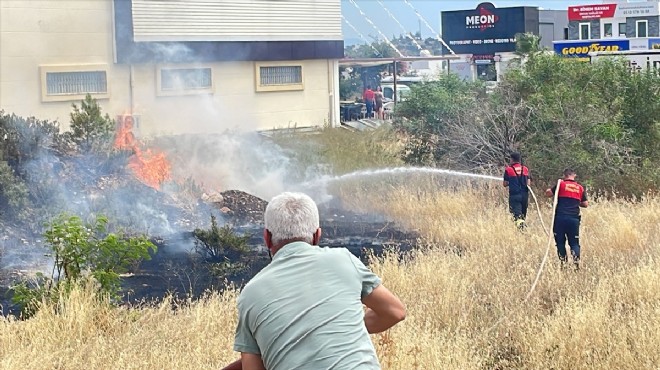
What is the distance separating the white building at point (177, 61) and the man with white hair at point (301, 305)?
17389mm

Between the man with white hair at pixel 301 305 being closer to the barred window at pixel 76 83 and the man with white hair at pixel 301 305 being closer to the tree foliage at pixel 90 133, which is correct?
the tree foliage at pixel 90 133

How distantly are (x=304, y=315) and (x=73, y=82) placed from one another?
18.6 m

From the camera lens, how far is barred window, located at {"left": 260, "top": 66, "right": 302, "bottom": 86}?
82.2 feet

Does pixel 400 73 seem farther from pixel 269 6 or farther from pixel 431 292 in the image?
pixel 431 292

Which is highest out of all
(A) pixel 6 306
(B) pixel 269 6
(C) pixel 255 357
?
(B) pixel 269 6

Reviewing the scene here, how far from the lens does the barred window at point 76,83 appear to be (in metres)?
20.6

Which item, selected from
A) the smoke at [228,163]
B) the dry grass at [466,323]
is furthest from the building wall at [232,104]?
the dry grass at [466,323]

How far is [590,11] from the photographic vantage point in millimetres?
49094

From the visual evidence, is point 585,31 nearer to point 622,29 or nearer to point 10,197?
point 622,29

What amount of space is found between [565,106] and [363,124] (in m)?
11.5

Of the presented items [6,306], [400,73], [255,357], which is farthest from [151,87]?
[400,73]

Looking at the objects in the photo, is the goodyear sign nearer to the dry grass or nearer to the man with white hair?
the dry grass

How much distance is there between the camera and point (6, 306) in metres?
9.77

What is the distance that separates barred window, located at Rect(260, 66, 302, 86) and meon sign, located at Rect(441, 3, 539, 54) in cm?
2983
